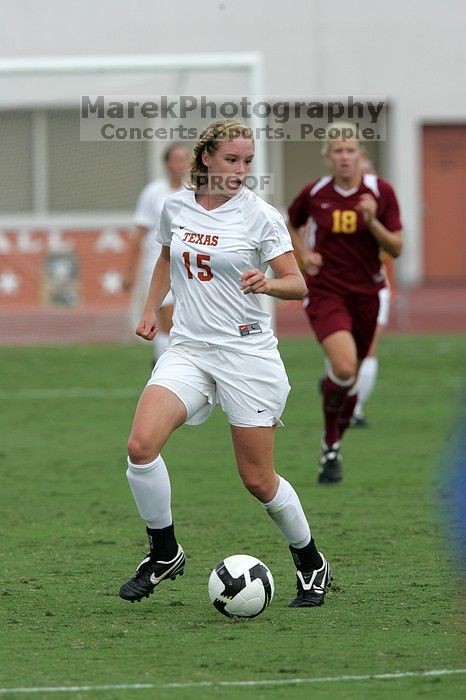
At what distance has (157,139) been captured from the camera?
811 inches

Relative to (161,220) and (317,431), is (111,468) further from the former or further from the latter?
(161,220)

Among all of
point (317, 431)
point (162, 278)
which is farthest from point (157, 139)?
point (162, 278)

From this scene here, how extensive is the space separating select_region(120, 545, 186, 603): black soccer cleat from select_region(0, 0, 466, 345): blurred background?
11530mm

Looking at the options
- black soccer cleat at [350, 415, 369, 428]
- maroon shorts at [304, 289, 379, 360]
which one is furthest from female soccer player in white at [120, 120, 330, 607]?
black soccer cleat at [350, 415, 369, 428]

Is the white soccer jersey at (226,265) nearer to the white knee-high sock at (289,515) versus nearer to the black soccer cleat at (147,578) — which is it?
the white knee-high sock at (289,515)

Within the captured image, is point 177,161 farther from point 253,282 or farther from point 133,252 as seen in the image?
point 253,282

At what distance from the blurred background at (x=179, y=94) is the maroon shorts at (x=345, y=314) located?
25.4 ft

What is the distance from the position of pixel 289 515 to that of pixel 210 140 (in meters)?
1.61

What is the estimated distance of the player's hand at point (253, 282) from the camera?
5797 millimetres

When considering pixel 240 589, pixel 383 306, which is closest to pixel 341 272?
pixel 383 306

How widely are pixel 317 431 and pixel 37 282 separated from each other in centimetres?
989

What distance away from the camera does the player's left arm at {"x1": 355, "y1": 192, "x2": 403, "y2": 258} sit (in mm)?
9297

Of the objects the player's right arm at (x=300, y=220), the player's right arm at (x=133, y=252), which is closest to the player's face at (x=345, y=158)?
the player's right arm at (x=300, y=220)

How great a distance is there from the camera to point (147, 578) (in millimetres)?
6207
